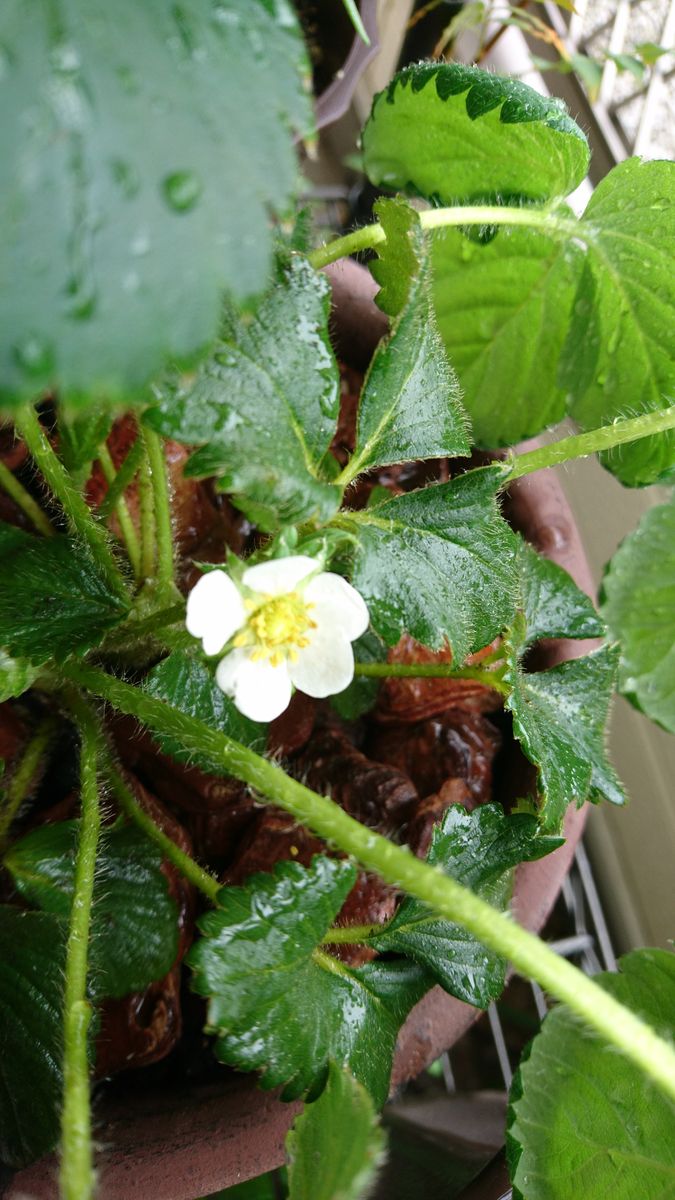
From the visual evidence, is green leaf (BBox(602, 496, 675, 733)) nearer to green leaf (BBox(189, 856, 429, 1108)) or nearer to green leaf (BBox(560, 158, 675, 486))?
green leaf (BBox(560, 158, 675, 486))

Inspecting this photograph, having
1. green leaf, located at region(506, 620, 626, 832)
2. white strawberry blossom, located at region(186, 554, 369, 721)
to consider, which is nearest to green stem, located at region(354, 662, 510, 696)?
green leaf, located at region(506, 620, 626, 832)

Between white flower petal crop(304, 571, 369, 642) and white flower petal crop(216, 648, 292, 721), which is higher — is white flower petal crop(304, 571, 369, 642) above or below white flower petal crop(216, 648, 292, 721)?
above

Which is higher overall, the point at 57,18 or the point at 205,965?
the point at 57,18

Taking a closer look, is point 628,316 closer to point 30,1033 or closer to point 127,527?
point 127,527

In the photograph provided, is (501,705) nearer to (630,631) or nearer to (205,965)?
(630,631)

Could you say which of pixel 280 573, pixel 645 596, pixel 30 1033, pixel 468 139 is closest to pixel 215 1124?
pixel 30 1033

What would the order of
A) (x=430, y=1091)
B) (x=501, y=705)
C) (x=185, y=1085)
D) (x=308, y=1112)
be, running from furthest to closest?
(x=430, y=1091)
(x=501, y=705)
(x=185, y=1085)
(x=308, y=1112)

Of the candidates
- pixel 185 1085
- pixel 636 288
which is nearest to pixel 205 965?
pixel 185 1085
